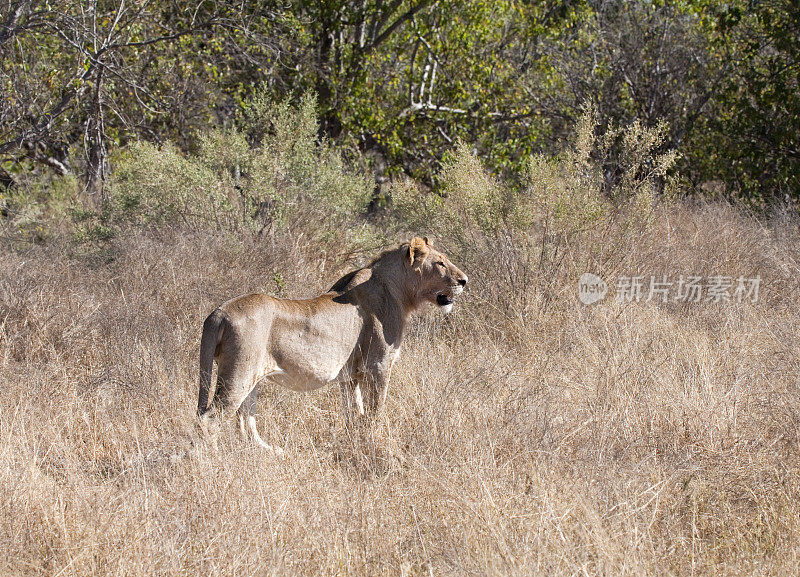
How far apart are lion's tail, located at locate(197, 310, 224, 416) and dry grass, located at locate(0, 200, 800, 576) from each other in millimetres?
311

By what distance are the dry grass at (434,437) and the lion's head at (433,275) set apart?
0.60 metres

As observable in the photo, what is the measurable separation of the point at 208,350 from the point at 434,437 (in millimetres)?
1423

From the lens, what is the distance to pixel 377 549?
418 cm

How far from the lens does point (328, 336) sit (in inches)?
221

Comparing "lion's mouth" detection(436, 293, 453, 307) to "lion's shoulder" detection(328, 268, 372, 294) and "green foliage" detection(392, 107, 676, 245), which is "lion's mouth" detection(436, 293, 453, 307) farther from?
"green foliage" detection(392, 107, 676, 245)

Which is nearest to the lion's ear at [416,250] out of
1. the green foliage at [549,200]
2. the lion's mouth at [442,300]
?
the lion's mouth at [442,300]

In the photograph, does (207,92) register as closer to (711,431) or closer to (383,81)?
(383,81)

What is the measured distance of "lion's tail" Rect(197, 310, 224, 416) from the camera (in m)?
5.12

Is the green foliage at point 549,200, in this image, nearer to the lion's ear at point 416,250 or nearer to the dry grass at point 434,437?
the dry grass at point 434,437

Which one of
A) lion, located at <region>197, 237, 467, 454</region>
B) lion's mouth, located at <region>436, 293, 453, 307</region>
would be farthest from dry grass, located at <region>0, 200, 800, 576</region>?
lion's mouth, located at <region>436, 293, 453, 307</region>

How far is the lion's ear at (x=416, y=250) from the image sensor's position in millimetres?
6008

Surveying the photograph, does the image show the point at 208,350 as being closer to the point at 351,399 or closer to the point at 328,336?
the point at 328,336

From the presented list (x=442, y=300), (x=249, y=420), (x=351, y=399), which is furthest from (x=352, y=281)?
(x=249, y=420)

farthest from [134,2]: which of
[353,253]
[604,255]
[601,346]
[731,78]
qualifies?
[731,78]
